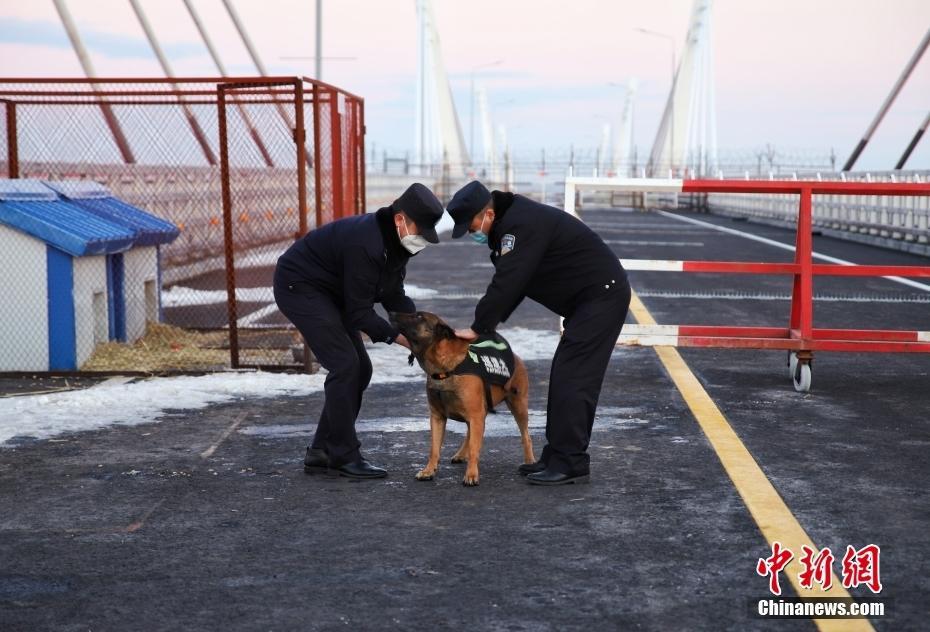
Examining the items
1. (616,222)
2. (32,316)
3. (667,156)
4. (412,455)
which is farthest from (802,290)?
(667,156)

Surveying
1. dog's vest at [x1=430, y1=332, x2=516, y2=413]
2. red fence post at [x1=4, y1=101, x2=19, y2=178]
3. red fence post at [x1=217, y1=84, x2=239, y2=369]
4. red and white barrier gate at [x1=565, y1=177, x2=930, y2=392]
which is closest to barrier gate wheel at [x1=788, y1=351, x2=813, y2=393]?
red and white barrier gate at [x1=565, y1=177, x2=930, y2=392]

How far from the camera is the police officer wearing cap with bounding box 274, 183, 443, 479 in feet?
19.9

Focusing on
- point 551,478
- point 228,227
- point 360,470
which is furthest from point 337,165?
point 551,478

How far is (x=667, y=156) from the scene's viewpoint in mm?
82875

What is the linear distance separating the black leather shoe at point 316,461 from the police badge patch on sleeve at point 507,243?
143cm

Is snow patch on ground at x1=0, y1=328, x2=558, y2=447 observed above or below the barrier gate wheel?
below

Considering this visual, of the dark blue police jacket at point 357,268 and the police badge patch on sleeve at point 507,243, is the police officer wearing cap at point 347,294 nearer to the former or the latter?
the dark blue police jacket at point 357,268

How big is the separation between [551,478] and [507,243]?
3.83ft

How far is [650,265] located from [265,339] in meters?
4.05

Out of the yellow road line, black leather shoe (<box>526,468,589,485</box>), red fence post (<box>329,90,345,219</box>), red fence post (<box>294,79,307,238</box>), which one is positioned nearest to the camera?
the yellow road line

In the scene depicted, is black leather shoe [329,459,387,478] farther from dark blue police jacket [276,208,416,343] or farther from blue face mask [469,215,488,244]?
blue face mask [469,215,488,244]

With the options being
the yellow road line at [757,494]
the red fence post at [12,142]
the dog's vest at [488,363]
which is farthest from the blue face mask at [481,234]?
the red fence post at [12,142]

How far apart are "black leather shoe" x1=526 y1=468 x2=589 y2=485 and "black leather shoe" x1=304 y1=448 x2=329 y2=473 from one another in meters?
1.06

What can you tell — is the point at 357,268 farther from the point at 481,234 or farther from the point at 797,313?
the point at 797,313
